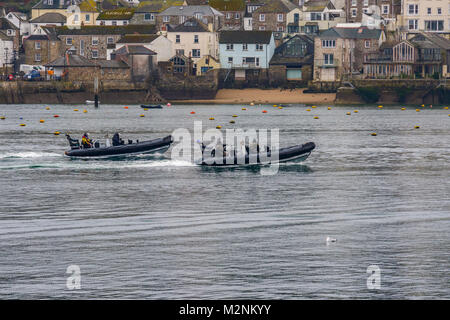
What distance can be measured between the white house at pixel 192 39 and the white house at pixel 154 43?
166 centimetres

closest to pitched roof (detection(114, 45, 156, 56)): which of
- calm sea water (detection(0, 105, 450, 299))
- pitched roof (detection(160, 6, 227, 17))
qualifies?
pitched roof (detection(160, 6, 227, 17))

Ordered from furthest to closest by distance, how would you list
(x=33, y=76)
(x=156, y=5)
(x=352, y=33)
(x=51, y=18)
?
1. (x=51, y=18)
2. (x=156, y=5)
3. (x=33, y=76)
4. (x=352, y=33)

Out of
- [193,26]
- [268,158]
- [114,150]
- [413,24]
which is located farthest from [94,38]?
[268,158]

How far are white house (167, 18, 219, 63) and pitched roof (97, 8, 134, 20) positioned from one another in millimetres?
19192

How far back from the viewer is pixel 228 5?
17288cm

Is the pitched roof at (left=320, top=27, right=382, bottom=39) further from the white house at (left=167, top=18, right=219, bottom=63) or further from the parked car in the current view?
the parked car

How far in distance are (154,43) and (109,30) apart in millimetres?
13479

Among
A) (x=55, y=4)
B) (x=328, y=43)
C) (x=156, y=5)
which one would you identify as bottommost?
(x=328, y=43)

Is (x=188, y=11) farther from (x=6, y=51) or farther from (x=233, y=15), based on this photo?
(x=6, y=51)

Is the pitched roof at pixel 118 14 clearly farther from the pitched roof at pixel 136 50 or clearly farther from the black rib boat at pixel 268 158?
the black rib boat at pixel 268 158

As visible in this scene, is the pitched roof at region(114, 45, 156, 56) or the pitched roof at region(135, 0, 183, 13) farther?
the pitched roof at region(135, 0, 183, 13)

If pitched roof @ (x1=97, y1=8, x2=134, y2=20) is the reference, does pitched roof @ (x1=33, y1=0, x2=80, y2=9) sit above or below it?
above

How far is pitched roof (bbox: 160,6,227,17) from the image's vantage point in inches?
6496

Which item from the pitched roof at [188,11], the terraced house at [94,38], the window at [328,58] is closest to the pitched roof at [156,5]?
the pitched roof at [188,11]
